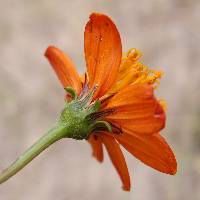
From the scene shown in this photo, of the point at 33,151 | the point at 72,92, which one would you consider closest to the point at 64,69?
the point at 72,92

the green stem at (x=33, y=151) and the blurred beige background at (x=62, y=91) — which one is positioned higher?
the blurred beige background at (x=62, y=91)

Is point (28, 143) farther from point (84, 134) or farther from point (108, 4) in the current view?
point (84, 134)

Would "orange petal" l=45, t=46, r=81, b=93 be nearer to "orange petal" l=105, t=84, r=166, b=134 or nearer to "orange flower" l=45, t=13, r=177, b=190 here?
"orange flower" l=45, t=13, r=177, b=190

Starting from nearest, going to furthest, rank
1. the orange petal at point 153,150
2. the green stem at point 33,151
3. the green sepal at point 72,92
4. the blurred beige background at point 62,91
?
the green stem at point 33,151, the orange petal at point 153,150, the green sepal at point 72,92, the blurred beige background at point 62,91

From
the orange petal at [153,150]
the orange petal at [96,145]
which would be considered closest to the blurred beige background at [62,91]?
the orange petal at [96,145]

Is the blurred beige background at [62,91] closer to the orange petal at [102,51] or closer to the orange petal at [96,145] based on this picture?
the orange petal at [96,145]

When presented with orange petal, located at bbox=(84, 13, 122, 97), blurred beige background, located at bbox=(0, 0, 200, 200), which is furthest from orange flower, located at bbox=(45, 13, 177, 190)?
blurred beige background, located at bbox=(0, 0, 200, 200)
